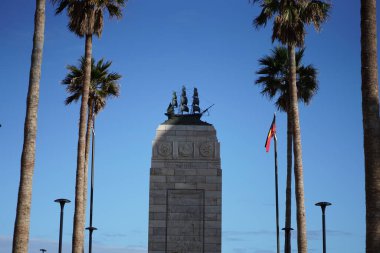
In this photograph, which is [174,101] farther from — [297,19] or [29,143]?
[29,143]

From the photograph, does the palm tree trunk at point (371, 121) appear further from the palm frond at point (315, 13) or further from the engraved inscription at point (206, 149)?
the engraved inscription at point (206, 149)

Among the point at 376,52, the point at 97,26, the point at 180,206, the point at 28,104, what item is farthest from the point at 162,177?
the point at 376,52

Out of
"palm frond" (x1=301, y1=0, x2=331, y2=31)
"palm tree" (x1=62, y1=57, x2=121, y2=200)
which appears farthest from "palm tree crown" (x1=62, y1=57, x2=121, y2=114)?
"palm frond" (x1=301, y1=0, x2=331, y2=31)

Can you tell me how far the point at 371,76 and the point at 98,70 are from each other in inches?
974

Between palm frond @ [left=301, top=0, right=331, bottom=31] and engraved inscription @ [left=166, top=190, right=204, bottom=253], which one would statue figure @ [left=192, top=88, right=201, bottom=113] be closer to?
engraved inscription @ [left=166, top=190, right=204, bottom=253]

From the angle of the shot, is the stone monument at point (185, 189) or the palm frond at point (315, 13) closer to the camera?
the palm frond at point (315, 13)

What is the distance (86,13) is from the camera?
1292 inches

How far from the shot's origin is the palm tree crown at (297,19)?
109 ft

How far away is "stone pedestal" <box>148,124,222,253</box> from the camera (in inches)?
1532

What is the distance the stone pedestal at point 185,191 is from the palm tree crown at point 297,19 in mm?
9250

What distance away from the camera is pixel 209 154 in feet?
132

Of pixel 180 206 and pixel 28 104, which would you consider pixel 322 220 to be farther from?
pixel 28 104

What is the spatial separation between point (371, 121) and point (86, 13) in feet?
60.9

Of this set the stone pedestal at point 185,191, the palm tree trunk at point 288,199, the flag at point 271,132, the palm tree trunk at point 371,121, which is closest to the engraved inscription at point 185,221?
the stone pedestal at point 185,191
